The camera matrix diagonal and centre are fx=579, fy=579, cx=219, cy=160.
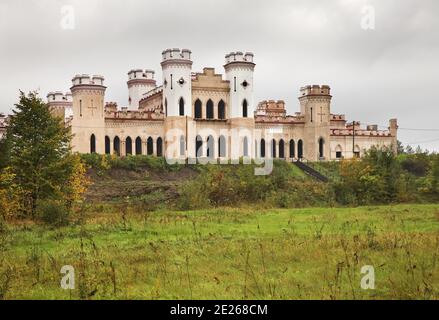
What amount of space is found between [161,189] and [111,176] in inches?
235

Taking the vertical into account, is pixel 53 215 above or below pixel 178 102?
below

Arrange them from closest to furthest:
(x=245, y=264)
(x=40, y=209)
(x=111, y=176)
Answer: (x=245, y=264), (x=40, y=209), (x=111, y=176)

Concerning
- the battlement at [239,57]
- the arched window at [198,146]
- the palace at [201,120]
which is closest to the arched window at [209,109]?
the palace at [201,120]

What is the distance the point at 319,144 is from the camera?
5691 cm

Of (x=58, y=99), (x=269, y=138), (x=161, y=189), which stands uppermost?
(x=58, y=99)

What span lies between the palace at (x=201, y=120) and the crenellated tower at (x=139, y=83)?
1.55m

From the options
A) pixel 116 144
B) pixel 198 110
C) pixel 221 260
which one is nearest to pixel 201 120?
pixel 198 110

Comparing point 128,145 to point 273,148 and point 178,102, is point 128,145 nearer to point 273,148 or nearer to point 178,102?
point 178,102

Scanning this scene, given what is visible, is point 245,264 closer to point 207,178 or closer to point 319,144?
point 207,178

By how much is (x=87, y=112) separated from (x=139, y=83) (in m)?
12.8

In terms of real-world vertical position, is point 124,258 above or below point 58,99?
below

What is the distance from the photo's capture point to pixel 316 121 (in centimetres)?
5634
